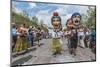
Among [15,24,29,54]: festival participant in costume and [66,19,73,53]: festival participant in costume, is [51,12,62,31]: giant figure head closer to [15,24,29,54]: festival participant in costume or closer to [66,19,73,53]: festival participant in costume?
[66,19,73,53]: festival participant in costume

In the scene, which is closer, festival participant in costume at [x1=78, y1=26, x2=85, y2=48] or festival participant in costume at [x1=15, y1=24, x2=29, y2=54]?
festival participant in costume at [x1=15, y1=24, x2=29, y2=54]

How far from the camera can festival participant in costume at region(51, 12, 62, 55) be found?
2.50 meters

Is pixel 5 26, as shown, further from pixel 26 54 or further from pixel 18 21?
pixel 26 54

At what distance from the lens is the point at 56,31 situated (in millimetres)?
2512

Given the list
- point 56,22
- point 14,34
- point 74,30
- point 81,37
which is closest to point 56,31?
point 56,22

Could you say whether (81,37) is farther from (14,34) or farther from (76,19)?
(14,34)

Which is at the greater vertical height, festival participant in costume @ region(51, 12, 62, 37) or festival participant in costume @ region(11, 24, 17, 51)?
festival participant in costume @ region(51, 12, 62, 37)

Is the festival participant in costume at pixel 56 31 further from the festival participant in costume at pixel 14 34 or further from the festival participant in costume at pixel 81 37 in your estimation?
the festival participant in costume at pixel 14 34

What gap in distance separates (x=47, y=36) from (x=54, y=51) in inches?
8.4

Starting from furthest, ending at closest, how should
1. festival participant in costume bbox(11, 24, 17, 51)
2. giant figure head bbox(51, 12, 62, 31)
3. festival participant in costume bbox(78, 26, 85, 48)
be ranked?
festival participant in costume bbox(78, 26, 85, 48) → giant figure head bbox(51, 12, 62, 31) → festival participant in costume bbox(11, 24, 17, 51)

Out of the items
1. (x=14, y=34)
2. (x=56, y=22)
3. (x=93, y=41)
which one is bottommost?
(x=93, y=41)

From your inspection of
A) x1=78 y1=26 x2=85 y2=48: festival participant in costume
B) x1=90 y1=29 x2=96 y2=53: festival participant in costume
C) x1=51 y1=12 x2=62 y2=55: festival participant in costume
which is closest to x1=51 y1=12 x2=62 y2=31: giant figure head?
x1=51 y1=12 x2=62 y2=55: festival participant in costume

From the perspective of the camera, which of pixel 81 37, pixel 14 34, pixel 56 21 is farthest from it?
pixel 81 37

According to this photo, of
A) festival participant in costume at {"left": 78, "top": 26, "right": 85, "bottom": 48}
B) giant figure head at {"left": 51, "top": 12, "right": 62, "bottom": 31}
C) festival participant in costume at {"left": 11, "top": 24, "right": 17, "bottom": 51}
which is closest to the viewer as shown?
festival participant in costume at {"left": 11, "top": 24, "right": 17, "bottom": 51}
